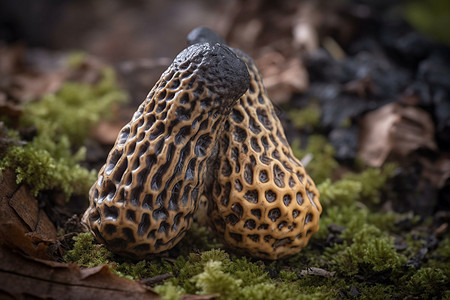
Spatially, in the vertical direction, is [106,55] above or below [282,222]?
above

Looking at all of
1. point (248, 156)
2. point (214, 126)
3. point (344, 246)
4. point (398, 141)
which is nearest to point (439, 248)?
point (344, 246)

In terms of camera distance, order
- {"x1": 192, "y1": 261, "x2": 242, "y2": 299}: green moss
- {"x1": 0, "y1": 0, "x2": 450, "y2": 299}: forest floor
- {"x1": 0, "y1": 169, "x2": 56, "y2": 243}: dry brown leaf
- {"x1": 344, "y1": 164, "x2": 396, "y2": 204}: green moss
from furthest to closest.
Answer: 1. {"x1": 344, "y1": 164, "x2": 396, "y2": 204}: green moss
2. {"x1": 0, "y1": 169, "x2": 56, "y2": 243}: dry brown leaf
3. {"x1": 0, "y1": 0, "x2": 450, "y2": 299}: forest floor
4. {"x1": 192, "y1": 261, "x2": 242, "y2": 299}: green moss

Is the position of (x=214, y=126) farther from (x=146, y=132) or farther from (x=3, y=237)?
(x=3, y=237)

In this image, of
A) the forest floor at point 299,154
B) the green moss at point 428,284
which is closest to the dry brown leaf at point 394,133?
the forest floor at point 299,154

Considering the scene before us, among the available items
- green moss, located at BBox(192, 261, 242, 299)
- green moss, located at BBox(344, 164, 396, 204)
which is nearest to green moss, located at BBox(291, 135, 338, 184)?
green moss, located at BBox(344, 164, 396, 204)

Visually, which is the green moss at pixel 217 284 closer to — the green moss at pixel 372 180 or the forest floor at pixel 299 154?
the forest floor at pixel 299 154

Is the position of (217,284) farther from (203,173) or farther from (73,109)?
(73,109)

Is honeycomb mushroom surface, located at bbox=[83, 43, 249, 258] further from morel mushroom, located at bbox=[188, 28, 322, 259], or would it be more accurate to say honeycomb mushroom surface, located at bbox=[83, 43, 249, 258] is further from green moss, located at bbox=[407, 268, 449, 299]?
green moss, located at bbox=[407, 268, 449, 299]
